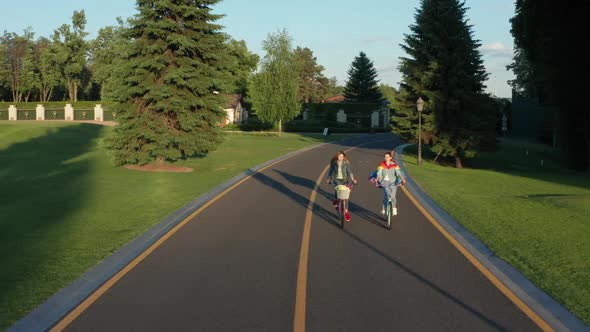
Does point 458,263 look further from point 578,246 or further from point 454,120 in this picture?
point 454,120

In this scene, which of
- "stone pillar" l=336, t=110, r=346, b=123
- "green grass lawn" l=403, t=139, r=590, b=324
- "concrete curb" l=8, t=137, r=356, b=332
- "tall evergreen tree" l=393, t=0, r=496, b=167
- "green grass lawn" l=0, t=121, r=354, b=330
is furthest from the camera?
"stone pillar" l=336, t=110, r=346, b=123

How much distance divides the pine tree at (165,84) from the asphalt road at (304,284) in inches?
515

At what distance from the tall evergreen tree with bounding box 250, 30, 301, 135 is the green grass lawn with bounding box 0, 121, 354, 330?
2855cm

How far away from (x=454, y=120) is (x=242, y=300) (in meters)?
29.3

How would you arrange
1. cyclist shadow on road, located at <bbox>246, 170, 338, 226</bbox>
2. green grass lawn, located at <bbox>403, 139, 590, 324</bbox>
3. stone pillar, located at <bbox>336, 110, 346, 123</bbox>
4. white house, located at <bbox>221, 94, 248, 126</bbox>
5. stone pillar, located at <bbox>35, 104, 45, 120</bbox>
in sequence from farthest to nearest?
stone pillar, located at <bbox>336, 110, 346, 123</bbox> < white house, located at <bbox>221, 94, 248, 126</bbox> < stone pillar, located at <bbox>35, 104, 45, 120</bbox> < cyclist shadow on road, located at <bbox>246, 170, 338, 226</bbox> < green grass lawn, located at <bbox>403, 139, 590, 324</bbox>

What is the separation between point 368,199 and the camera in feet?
55.5

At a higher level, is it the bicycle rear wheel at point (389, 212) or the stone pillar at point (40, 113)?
the stone pillar at point (40, 113)

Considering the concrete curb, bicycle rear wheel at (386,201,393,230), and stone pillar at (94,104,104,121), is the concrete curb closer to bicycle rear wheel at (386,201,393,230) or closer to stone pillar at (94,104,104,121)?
bicycle rear wheel at (386,201,393,230)

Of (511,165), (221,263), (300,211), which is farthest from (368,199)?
(511,165)

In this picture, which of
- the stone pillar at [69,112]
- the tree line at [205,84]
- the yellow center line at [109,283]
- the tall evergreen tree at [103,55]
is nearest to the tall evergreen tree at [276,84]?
the tree line at [205,84]

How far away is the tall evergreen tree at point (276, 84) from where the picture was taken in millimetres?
60438

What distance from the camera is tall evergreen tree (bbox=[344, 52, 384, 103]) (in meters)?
103

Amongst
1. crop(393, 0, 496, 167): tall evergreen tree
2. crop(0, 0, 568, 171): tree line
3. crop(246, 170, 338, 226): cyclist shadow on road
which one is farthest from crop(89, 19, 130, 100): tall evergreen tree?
crop(246, 170, 338, 226): cyclist shadow on road

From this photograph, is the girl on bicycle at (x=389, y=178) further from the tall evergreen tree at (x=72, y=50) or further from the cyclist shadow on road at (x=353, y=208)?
the tall evergreen tree at (x=72, y=50)
